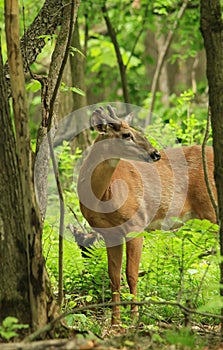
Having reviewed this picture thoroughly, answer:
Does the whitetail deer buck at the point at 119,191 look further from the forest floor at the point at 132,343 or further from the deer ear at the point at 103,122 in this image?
the forest floor at the point at 132,343

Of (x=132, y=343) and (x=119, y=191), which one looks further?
(x=119, y=191)

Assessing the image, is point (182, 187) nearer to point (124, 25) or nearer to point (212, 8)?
point (212, 8)

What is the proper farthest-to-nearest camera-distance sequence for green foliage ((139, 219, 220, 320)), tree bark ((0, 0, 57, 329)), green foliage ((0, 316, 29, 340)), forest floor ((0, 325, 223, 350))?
green foliage ((139, 219, 220, 320)) → tree bark ((0, 0, 57, 329)) → green foliage ((0, 316, 29, 340)) → forest floor ((0, 325, 223, 350))

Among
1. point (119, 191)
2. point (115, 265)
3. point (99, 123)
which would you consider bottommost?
point (115, 265)

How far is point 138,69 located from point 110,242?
1181 centimetres

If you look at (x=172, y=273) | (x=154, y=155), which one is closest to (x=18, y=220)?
(x=172, y=273)

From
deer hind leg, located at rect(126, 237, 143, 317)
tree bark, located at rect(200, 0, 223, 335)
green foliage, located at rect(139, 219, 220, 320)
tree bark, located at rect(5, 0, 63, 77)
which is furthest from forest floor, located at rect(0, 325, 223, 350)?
tree bark, located at rect(5, 0, 63, 77)

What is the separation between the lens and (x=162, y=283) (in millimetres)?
6777

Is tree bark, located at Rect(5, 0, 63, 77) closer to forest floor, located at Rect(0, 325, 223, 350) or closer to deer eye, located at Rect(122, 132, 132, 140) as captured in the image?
deer eye, located at Rect(122, 132, 132, 140)

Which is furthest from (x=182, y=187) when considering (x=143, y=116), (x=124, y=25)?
(x=143, y=116)

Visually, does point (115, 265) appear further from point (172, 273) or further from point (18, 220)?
point (18, 220)

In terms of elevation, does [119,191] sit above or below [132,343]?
below

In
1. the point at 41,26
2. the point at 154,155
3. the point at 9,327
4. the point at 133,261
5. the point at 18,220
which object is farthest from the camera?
the point at 154,155

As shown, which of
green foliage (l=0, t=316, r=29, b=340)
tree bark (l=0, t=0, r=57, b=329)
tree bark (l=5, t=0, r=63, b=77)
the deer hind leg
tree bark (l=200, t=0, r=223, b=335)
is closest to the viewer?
green foliage (l=0, t=316, r=29, b=340)
